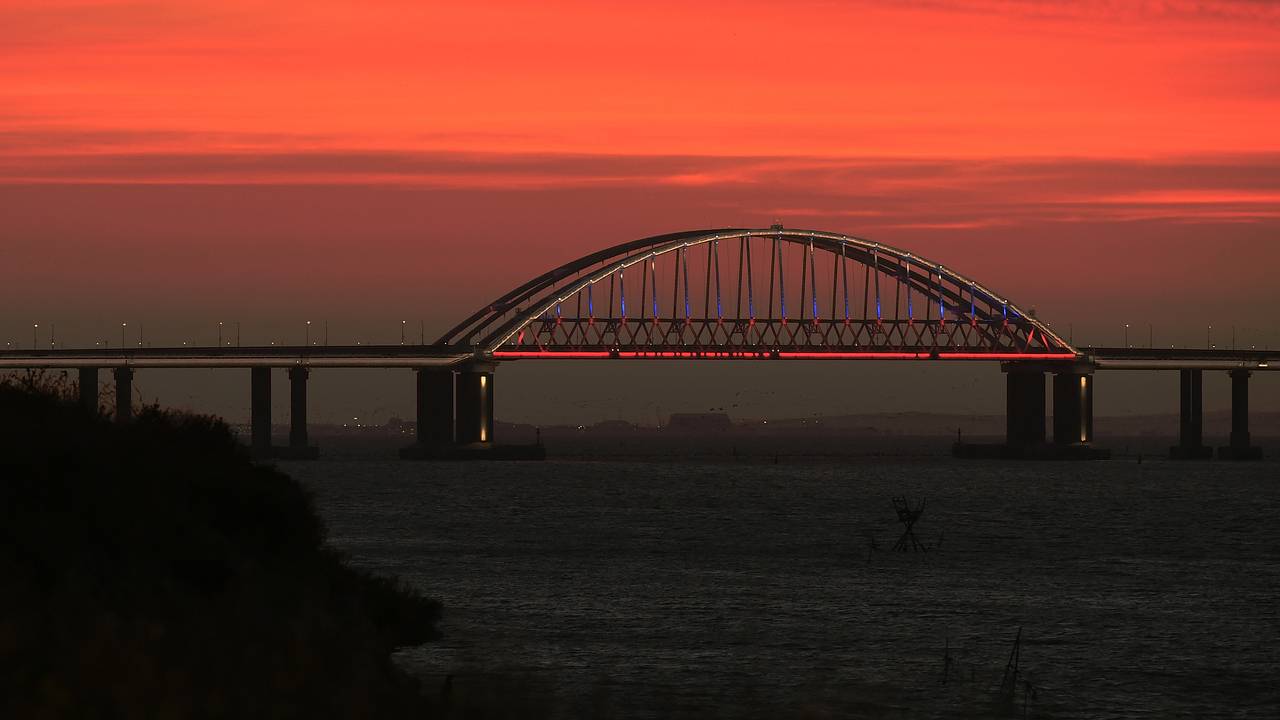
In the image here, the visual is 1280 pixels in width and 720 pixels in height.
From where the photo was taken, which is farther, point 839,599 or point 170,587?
point 839,599

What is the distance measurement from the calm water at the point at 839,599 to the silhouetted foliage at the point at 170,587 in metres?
6.72

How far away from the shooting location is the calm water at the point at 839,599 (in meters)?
42.8

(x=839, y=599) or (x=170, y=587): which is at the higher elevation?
(x=170, y=587)

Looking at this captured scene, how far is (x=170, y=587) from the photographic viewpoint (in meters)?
27.5

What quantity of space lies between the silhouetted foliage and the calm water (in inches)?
264

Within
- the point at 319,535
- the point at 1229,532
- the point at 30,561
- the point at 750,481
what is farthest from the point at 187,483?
the point at 750,481

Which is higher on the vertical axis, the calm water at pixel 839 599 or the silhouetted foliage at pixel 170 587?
the silhouetted foliage at pixel 170 587

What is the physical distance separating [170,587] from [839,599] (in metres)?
36.8

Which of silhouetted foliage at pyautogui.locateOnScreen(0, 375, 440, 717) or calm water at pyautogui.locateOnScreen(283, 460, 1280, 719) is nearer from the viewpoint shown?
silhouetted foliage at pyautogui.locateOnScreen(0, 375, 440, 717)

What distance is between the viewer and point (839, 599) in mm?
61875

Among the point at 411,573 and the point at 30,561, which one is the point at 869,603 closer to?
the point at 411,573

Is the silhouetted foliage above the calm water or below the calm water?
above

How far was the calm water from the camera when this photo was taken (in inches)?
1684

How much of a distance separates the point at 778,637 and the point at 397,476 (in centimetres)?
12882
